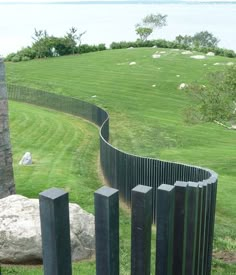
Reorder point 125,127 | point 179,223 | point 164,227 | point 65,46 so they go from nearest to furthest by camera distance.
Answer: point 164,227, point 179,223, point 125,127, point 65,46

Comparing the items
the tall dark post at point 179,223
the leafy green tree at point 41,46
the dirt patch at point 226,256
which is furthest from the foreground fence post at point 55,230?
the leafy green tree at point 41,46

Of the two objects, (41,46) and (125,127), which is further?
(41,46)

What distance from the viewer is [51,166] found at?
17875 mm

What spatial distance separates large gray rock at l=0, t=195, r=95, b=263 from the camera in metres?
7.27

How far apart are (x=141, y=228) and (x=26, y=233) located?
14.9 ft

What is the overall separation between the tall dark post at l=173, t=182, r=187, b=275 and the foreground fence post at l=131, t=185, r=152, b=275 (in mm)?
531

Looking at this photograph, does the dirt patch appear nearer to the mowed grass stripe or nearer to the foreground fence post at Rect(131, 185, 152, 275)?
the mowed grass stripe

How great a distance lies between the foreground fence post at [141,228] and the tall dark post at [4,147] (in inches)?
285

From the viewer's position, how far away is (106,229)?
2.99 meters

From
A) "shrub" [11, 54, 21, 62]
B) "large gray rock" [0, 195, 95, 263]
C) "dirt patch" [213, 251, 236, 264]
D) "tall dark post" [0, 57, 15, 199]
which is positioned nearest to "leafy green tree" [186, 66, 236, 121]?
"dirt patch" [213, 251, 236, 264]

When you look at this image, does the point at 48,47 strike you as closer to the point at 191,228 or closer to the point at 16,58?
the point at 16,58

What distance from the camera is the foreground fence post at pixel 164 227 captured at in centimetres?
334

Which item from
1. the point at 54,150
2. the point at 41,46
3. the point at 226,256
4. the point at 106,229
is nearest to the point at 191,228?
the point at 106,229

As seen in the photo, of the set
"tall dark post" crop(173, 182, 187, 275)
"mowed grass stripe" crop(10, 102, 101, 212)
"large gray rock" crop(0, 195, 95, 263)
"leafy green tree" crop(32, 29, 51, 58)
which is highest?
"leafy green tree" crop(32, 29, 51, 58)
